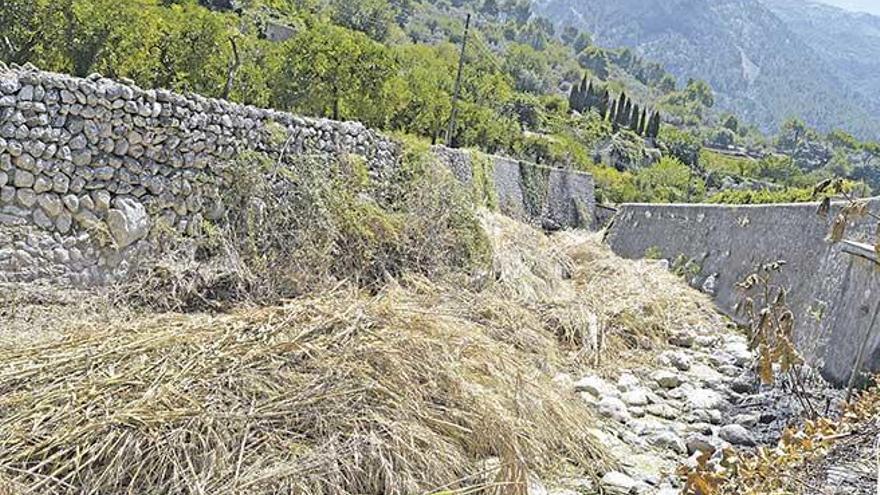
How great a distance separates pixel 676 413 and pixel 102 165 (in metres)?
5.13

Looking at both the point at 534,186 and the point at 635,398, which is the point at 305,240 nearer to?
the point at 635,398

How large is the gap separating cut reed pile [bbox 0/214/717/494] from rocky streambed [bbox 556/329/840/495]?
0.25 meters

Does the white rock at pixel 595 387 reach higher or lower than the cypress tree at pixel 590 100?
lower

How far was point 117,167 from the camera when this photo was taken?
5.79 metres

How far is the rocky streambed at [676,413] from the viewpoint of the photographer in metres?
3.93

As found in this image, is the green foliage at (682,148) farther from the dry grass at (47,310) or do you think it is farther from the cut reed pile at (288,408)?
the cut reed pile at (288,408)

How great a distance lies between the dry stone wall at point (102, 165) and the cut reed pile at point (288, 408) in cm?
143

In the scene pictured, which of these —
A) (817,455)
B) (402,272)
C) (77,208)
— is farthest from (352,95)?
(817,455)

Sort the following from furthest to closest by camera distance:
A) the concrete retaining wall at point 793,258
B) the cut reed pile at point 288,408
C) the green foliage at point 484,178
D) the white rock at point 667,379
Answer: the green foliage at point 484,178 < the white rock at point 667,379 < the concrete retaining wall at point 793,258 < the cut reed pile at point 288,408

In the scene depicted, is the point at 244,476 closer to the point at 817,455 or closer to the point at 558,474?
the point at 558,474

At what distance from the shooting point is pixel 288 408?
3123mm

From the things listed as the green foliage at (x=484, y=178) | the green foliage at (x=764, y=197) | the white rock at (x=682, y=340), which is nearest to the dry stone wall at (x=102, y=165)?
the white rock at (x=682, y=340)

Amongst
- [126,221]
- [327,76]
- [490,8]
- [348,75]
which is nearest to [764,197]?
[348,75]

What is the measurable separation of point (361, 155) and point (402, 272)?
79.8 inches
